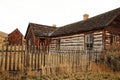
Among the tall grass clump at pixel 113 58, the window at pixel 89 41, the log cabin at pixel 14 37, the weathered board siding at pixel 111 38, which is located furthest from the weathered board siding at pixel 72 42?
the log cabin at pixel 14 37

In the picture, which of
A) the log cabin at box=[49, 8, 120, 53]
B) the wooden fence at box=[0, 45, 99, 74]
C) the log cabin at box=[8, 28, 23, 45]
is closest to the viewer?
the wooden fence at box=[0, 45, 99, 74]

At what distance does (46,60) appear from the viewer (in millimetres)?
10398

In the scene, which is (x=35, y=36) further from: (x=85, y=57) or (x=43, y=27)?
(x=85, y=57)

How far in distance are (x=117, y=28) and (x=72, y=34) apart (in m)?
5.49

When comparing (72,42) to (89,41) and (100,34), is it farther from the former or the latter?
(100,34)

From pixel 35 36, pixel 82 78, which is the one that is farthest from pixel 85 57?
pixel 35 36

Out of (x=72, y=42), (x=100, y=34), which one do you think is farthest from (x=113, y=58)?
(x=72, y=42)

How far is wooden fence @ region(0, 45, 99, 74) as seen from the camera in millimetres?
9383

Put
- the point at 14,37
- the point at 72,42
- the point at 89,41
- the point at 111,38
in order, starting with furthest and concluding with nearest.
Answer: the point at 14,37
the point at 72,42
the point at 89,41
the point at 111,38

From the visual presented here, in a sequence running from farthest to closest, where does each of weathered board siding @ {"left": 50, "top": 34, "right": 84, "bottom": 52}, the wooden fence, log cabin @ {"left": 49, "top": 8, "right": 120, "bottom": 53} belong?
1. weathered board siding @ {"left": 50, "top": 34, "right": 84, "bottom": 52}
2. log cabin @ {"left": 49, "top": 8, "right": 120, "bottom": 53}
3. the wooden fence

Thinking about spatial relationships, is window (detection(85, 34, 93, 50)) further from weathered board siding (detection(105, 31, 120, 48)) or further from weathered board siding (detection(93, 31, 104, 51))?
weathered board siding (detection(105, 31, 120, 48))

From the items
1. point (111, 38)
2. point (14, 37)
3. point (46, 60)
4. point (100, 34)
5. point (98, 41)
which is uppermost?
point (14, 37)

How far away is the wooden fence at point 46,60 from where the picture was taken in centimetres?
938

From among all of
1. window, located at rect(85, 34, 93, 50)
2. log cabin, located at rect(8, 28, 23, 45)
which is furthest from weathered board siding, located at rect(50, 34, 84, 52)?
log cabin, located at rect(8, 28, 23, 45)
